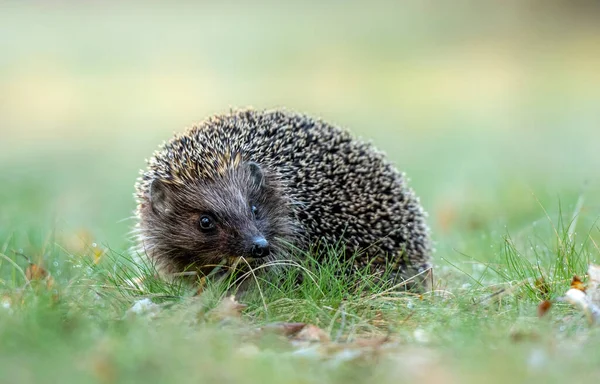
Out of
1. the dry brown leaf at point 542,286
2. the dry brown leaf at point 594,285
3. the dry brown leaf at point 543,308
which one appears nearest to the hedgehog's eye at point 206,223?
the dry brown leaf at point 542,286

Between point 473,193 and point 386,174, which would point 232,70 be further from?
point 386,174

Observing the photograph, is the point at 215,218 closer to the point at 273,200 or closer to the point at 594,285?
the point at 273,200

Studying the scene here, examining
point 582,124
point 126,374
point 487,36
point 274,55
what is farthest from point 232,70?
point 126,374

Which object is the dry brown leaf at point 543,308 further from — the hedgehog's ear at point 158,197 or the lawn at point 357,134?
the hedgehog's ear at point 158,197

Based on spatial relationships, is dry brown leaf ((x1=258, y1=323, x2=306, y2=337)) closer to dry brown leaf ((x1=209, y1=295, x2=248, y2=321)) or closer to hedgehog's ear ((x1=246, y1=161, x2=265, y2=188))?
dry brown leaf ((x1=209, y1=295, x2=248, y2=321))

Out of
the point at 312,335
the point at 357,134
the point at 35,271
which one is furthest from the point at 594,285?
the point at 357,134
